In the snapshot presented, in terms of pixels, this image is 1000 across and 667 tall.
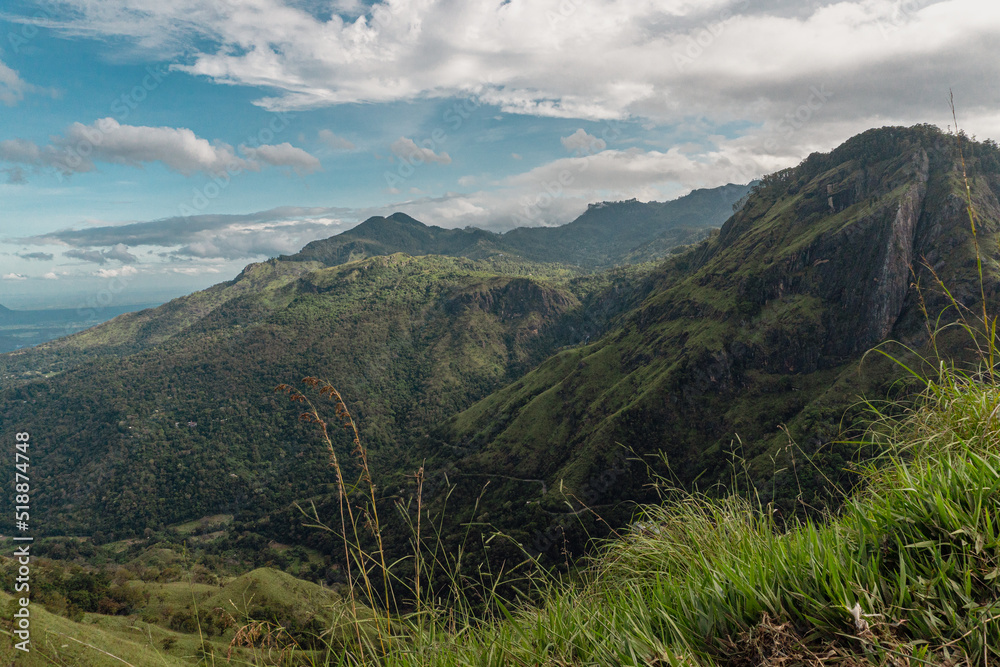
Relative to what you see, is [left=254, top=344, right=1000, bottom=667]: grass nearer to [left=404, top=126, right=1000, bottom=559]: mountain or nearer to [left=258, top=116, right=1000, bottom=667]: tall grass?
[left=258, top=116, right=1000, bottom=667]: tall grass

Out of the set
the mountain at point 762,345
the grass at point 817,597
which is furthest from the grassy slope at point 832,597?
the mountain at point 762,345

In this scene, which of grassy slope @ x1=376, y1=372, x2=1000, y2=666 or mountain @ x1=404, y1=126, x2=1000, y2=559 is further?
mountain @ x1=404, y1=126, x2=1000, y2=559

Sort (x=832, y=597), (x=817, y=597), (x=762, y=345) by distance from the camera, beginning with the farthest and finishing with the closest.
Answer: (x=762, y=345) < (x=817, y=597) < (x=832, y=597)

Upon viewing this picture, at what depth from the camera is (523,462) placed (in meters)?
147

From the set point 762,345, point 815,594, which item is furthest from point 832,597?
point 762,345

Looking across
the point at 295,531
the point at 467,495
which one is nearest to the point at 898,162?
the point at 467,495

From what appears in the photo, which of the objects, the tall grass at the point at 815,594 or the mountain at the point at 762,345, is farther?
the mountain at the point at 762,345

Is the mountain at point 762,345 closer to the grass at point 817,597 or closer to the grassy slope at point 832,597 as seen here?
the grass at point 817,597

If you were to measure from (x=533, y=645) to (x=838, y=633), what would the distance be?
2026mm

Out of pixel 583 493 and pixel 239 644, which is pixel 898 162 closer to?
pixel 583 493

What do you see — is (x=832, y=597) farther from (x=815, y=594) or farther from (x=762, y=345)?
(x=762, y=345)

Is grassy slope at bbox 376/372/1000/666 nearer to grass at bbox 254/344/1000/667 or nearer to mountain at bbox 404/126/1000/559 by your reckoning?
grass at bbox 254/344/1000/667

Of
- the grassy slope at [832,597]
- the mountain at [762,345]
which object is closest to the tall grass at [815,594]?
the grassy slope at [832,597]

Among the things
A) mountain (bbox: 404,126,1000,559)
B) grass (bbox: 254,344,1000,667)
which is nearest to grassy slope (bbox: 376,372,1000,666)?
grass (bbox: 254,344,1000,667)
